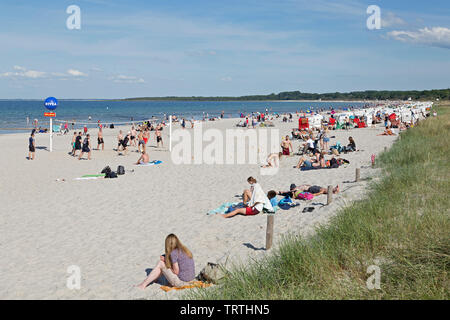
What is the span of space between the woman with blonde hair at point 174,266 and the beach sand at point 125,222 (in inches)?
8.0

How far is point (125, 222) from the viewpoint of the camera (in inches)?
339

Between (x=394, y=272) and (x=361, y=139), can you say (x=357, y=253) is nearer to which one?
(x=394, y=272)

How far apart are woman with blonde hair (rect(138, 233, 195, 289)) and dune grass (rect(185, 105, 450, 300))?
1.00m

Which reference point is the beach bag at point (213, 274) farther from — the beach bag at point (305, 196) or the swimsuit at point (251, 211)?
the beach bag at point (305, 196)

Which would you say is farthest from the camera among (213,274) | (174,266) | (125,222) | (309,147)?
(309,147)

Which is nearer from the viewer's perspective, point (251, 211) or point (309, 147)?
point (251, 211)

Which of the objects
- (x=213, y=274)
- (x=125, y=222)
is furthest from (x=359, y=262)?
(x=125, y=222)

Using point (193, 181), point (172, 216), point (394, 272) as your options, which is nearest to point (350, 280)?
point (394, 272)

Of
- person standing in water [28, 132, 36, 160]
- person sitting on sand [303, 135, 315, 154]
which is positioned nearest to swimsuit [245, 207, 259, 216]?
person sitting on sand [303, 135, 315, 154]

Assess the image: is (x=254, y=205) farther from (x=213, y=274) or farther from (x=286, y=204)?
(x=213, y=274)

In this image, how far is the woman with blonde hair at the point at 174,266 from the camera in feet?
18.1

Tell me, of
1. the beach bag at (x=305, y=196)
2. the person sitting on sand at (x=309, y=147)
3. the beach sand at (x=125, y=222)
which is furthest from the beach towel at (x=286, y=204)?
the person sitting on sand at (x=309, y=147)

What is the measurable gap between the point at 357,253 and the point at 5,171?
1428 cm

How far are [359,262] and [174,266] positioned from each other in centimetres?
243
